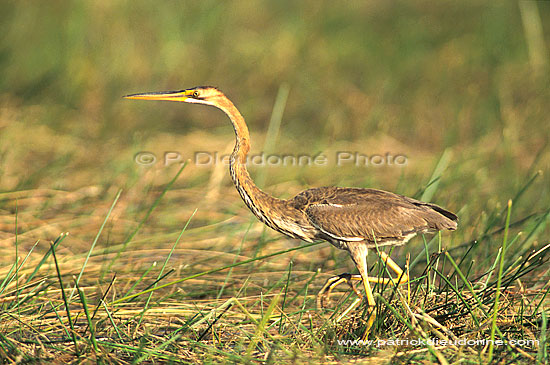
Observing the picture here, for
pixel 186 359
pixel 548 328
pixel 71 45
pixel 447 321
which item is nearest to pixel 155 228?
pixel 186 359

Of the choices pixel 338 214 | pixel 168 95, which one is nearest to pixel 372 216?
pixel 338 214

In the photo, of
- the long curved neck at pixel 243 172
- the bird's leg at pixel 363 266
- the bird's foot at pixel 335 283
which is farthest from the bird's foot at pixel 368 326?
the long curved neck at pixel 243 172

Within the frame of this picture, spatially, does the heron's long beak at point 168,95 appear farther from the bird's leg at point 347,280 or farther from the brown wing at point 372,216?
the bird's leg at point 347,280

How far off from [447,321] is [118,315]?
4.59 feet

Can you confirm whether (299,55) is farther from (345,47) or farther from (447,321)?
(447,321)

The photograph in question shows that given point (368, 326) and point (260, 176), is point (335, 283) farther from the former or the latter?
point (260, 176)

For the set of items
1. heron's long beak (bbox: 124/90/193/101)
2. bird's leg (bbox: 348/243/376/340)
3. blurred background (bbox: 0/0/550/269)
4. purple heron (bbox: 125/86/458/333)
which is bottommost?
blurred background (bbox: 0/0/550/269)

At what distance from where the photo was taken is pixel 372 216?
122 inches

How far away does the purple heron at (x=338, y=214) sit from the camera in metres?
3.03

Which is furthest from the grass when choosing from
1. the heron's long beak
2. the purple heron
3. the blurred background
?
the heron's long beak

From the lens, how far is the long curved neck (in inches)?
119

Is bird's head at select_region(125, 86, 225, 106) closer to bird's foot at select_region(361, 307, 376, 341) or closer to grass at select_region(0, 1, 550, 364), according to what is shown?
grass at select_region(0, 1, 550, 364)

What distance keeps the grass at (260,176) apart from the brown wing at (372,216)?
0.17m

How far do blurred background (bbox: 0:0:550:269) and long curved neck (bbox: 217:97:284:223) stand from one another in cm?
104
